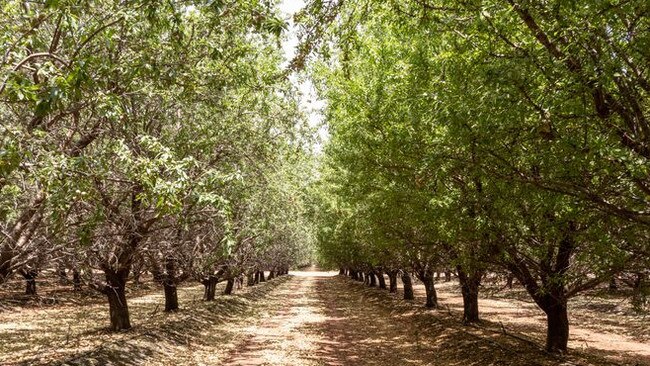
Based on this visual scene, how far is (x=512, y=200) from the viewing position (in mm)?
10570

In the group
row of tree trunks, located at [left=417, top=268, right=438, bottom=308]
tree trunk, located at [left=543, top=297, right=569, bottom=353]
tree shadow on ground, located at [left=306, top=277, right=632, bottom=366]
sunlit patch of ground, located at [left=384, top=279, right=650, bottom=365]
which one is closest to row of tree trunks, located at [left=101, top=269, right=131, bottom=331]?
tree shadow on ground, located at [left=306, top=277, right=632, bottom=366]

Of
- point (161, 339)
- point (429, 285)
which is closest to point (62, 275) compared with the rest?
point (161, 339)

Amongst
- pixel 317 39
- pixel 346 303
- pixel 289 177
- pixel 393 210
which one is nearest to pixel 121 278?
pixel 289 177

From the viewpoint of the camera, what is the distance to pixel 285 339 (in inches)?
794

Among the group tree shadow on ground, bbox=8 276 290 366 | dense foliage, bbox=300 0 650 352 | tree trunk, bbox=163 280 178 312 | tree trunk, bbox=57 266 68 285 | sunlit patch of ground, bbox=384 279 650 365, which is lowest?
sunlit patch of ground, bbox=384 279 650 365

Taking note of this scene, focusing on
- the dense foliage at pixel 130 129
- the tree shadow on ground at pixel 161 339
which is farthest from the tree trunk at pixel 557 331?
the tree shadow on ground at pixel 161 339

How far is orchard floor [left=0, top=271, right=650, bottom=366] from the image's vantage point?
14.8m

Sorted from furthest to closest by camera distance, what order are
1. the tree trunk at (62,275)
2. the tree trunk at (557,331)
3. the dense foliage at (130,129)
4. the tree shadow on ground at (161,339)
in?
the tree trunk at (557,331) → the tree shadow on ground at (161,339) → the tree trunk at (62,275) → the dense foliage at (130,129)

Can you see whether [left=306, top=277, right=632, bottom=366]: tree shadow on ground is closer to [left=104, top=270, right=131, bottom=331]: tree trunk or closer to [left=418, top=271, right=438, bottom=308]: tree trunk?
[left=418, top=271, right=438, bottom=308]: tree trunk

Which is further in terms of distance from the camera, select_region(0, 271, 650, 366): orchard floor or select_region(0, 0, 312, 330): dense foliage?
select_region(0, 271, 650, 366): orchard floor

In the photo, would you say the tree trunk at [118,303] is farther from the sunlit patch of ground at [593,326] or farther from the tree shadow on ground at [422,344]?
the sunlit patch of ground at [593,326]

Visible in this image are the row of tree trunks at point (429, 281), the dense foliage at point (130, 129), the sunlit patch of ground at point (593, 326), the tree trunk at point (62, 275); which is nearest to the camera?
the dense foliage at point (130, 129)

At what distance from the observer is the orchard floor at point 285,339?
14805 mm

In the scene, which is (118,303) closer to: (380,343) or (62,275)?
(62,275)
